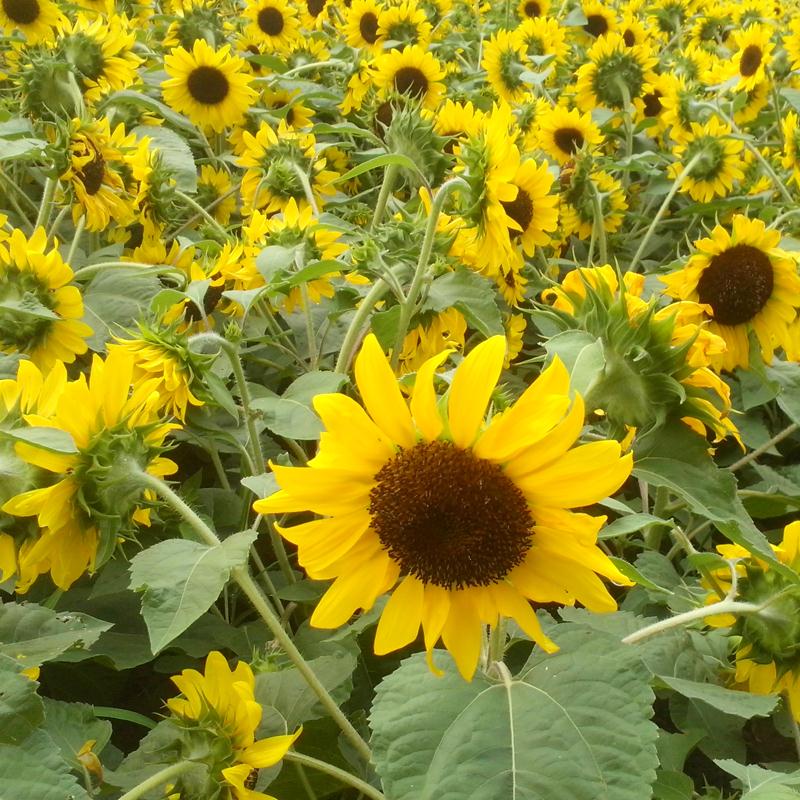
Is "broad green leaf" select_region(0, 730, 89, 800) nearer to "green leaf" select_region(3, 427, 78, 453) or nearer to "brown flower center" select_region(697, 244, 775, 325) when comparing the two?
"green leaf" select_region(3, 427, 78, 453)

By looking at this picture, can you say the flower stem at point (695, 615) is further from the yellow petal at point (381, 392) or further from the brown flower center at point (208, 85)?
the brown flower center at point (208, 85)

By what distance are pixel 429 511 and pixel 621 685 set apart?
218 mm

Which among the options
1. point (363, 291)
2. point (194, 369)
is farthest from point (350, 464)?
point (363, 291)

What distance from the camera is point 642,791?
Result: 2.13 feet

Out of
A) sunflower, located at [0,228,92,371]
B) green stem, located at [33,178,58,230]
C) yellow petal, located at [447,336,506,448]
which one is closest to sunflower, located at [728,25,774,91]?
green stem, located at [33,178,58,230]

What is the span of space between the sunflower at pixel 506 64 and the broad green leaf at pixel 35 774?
2.48m

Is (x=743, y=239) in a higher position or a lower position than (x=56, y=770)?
higher

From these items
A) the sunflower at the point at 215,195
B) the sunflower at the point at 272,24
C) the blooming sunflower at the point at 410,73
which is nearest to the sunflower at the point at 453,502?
the sunflower at the point at 215,195

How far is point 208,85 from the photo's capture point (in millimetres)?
2355

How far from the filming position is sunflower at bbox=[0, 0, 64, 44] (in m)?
2.17

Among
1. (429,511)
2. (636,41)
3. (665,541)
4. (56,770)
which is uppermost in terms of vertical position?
(636,41)

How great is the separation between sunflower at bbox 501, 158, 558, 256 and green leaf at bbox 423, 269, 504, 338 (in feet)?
1.12

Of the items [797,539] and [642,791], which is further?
[797,539]

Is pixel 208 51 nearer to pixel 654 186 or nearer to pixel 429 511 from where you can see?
pixel 654 186
